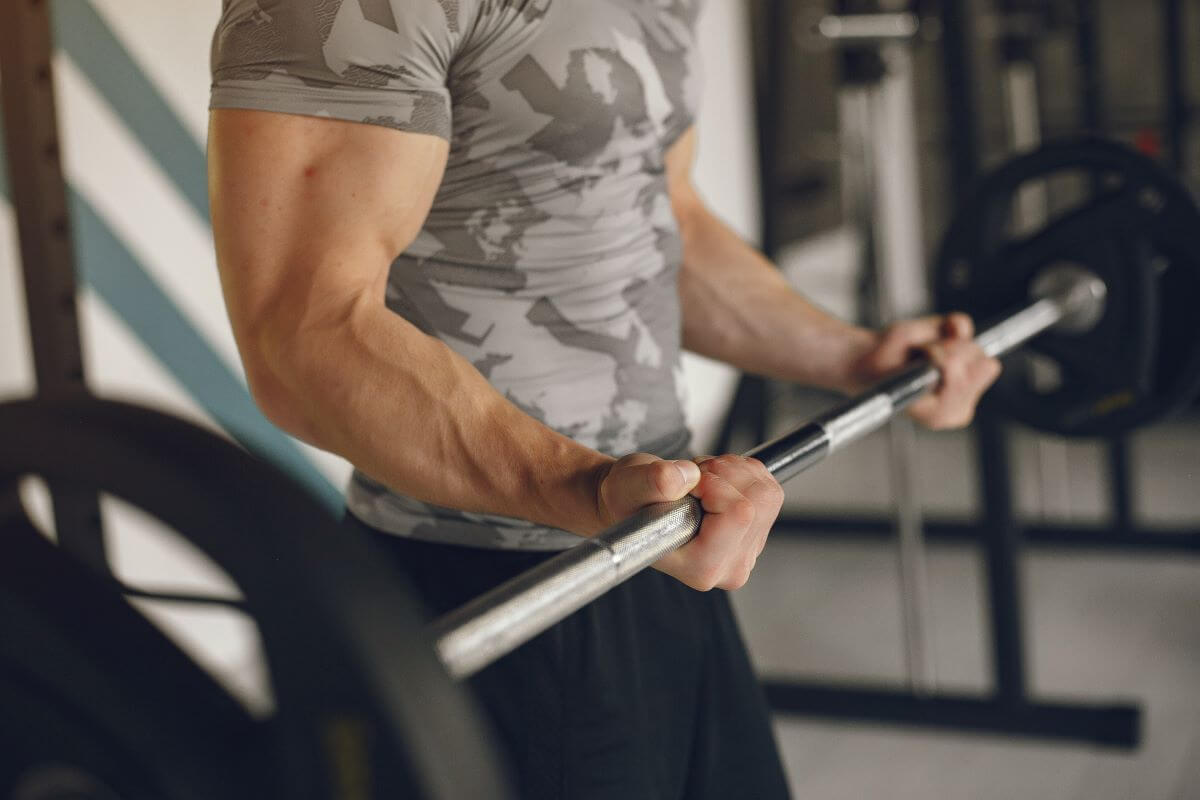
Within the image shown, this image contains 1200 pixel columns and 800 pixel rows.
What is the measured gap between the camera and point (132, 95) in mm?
2281

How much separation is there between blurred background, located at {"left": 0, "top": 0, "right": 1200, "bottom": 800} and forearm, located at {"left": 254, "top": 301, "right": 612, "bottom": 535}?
0.29 m

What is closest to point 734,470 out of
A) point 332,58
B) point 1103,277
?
point 332,58

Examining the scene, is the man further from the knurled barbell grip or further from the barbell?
the barbell

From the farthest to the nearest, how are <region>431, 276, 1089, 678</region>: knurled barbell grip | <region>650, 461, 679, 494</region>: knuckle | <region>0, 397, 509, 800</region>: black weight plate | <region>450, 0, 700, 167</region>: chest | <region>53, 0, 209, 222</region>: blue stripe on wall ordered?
<region>53, 0, 209, 222</region>: blue stripe on wall → <region>450, 0, 700, 167</region>: chest → <region>650, 461, 679, 494</region>: knuckle → <region>431, 276, 1089, 678</region>: knurled barbell grip → <region>0, 397, 509, 800</region>: black weight plate

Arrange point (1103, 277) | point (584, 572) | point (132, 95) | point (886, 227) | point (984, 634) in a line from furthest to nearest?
point (984, 634) < point (886, 227) < point (132, 95) < point (1103, 277) < point (584, 572)

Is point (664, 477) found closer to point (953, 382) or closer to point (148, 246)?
point (953, 382)

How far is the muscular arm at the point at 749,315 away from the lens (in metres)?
1.50

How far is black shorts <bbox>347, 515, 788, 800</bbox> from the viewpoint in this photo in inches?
43.9

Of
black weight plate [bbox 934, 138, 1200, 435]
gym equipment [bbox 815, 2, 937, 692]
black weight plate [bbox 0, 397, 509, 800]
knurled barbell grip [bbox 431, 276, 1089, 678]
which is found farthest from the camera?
gym equipment [bbox 815, 2, 937, 692]

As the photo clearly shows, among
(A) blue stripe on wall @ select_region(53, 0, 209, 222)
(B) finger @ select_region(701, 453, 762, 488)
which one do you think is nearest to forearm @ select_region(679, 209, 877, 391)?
(B) finger @ select_region(701, 453, 762, 488)

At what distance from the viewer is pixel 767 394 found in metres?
3.42

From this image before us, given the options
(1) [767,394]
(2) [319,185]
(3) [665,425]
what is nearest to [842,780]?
(1) [767,394]

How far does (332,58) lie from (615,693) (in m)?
0.59

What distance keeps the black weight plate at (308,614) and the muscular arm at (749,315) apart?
0.99 meters
